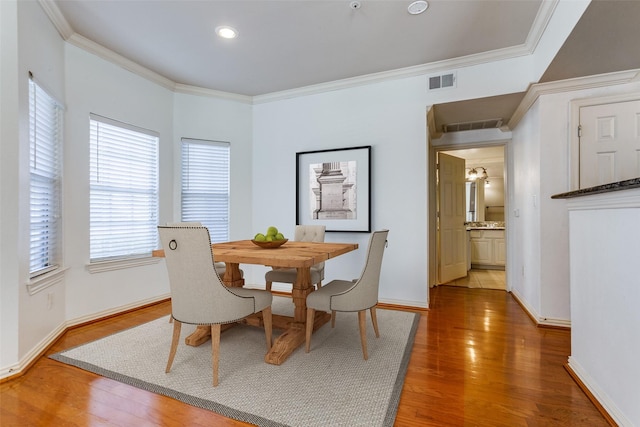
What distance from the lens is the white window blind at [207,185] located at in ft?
13.0

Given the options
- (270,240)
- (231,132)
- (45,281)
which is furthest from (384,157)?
(45,281)

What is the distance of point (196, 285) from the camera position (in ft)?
6.15

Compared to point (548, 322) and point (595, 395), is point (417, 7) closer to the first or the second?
point (595, 395)

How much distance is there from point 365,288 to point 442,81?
2.46m

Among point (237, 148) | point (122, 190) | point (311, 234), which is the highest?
point (237, 148)

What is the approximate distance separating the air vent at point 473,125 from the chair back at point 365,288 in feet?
8.82

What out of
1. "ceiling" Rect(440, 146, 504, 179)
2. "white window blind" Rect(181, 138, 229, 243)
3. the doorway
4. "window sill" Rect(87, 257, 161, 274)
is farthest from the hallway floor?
"window sill" Rect(87, 257, 161, 274)

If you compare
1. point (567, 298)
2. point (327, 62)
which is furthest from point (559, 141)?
point (327, 62)

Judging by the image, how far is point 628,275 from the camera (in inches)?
57.5

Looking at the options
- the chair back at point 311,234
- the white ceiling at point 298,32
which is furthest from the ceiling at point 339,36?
the chair back at point 311,234

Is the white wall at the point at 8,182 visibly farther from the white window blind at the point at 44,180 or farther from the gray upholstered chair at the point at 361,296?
the gray upholstered chair at the point at 361,296

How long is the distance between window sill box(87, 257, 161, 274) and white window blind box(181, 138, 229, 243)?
0.67m

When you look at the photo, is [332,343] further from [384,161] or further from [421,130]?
[421,130]

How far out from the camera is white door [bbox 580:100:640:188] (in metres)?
2.63
